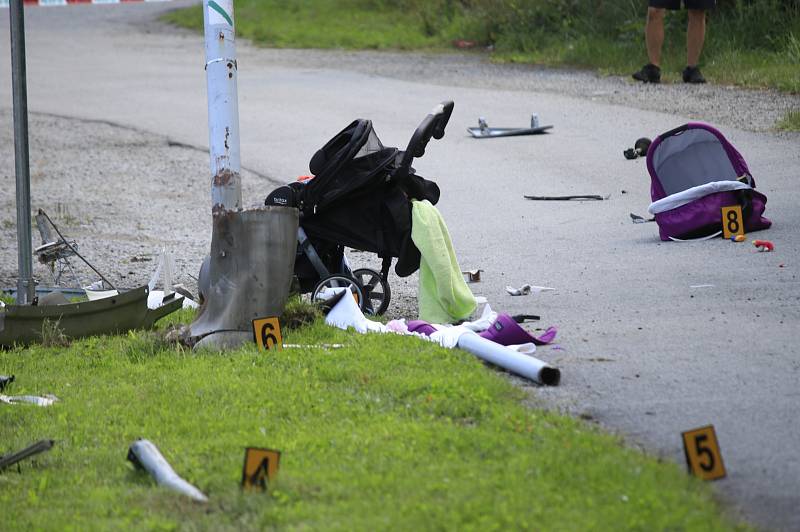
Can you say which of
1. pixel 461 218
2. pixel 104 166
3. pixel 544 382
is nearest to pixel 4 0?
pixel 104 166

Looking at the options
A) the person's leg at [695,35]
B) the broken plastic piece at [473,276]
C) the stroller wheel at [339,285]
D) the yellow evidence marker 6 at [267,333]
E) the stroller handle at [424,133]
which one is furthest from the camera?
the person's leg at [695,35]

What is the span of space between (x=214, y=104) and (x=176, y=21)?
20647mm

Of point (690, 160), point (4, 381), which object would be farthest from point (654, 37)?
point (4, 381)

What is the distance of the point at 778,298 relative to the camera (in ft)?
22.4

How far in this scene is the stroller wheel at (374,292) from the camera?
23.3 feet

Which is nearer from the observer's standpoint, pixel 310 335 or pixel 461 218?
pixel 310 335

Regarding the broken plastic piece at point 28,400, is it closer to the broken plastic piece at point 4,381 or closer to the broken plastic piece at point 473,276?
the broken plastic piece at point 4,381

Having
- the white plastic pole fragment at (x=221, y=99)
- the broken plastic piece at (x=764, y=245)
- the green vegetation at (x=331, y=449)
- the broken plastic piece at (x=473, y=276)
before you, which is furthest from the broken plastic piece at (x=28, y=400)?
the broken plastic piece at (x=764, y=245)

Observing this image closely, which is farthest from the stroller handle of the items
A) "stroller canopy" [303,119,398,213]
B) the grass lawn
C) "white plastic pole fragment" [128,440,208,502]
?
the grass lawn

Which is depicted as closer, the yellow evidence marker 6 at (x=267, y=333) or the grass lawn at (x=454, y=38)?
the yellow evidence marker 6 at (x=267, y=333)

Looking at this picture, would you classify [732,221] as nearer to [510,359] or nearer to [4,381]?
[510,359]

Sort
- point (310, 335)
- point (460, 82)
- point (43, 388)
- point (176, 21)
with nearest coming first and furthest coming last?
point (43, 388) → point (310, 335) → point (460, 82) → point (176, 21)

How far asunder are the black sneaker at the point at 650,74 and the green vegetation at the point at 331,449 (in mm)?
10035

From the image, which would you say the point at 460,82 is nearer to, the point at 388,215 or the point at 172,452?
the point at 388,215
